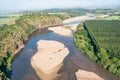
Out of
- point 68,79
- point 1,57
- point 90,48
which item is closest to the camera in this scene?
point 68,79

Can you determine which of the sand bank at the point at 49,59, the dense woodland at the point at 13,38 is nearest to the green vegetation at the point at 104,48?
the sand bank at the point at 49,59

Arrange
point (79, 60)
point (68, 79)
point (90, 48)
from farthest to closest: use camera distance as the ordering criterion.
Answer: point (90, 48)
point (79, 60)
point (68, 79)

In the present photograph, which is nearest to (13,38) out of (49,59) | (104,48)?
(49,59)

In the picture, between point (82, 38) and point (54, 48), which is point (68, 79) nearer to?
point (54, 48)

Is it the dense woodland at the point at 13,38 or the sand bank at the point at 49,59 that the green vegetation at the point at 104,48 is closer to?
the sand bank at the point at 49,59

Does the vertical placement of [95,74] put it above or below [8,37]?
below

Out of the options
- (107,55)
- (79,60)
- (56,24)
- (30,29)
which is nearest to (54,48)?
(79,60)

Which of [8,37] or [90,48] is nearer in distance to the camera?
[90,48]
